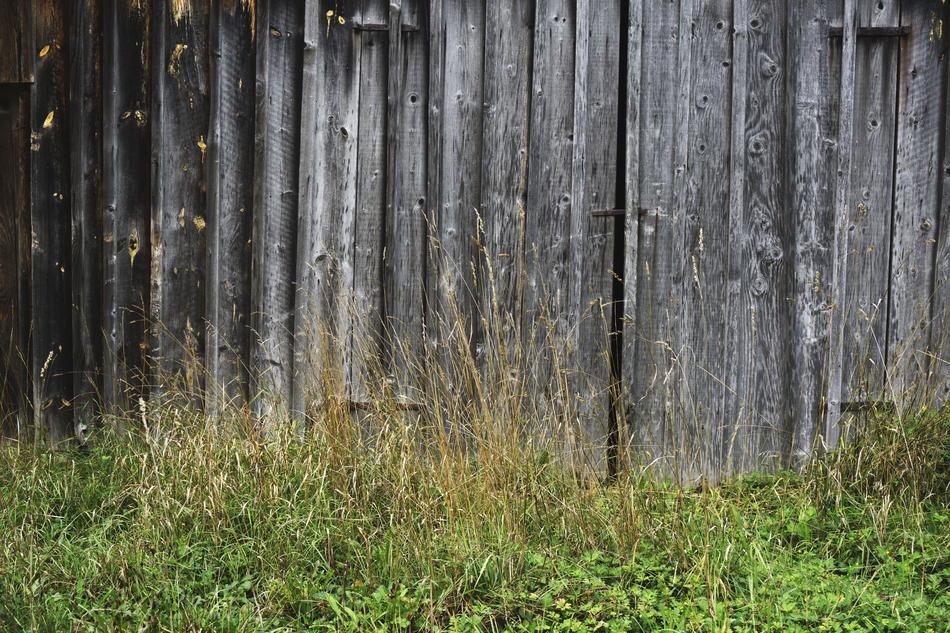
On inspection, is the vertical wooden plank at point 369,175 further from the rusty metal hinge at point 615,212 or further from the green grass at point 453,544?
the rusty metal hinge at point 615,212

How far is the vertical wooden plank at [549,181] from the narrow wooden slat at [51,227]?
92.2 inches

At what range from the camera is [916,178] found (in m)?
4.58

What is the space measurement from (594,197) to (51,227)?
2739mm

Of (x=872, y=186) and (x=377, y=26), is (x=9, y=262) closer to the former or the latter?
(x=377, y=26)

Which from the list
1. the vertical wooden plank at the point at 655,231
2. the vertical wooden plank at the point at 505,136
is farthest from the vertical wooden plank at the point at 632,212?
the vertical wooden plank at the point at 505,136

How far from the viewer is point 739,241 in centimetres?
458

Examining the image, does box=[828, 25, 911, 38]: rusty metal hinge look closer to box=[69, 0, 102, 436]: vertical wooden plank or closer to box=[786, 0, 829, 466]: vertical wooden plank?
box=[786, 0, 829, 466]: vertical wooden plank

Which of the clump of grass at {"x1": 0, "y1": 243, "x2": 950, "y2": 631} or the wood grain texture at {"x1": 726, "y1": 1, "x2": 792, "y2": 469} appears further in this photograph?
the wood grain texture at {"x1": 726, "y1": 1, "x2": 792, "y2": 469}

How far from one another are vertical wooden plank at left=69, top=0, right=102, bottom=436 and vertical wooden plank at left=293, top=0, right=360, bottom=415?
1055mm

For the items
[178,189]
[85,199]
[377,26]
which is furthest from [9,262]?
[377,26]

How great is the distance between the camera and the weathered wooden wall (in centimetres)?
453

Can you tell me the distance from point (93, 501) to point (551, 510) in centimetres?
196

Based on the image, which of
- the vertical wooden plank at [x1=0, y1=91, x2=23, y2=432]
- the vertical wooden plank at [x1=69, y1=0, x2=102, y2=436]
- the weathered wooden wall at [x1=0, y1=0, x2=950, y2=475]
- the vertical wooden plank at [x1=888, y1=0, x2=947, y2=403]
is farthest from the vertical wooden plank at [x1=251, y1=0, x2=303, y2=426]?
the vertical wooden plank at [x1=888, y1=0, x2=947, y2=403]

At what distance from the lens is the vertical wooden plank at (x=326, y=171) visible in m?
4.55
